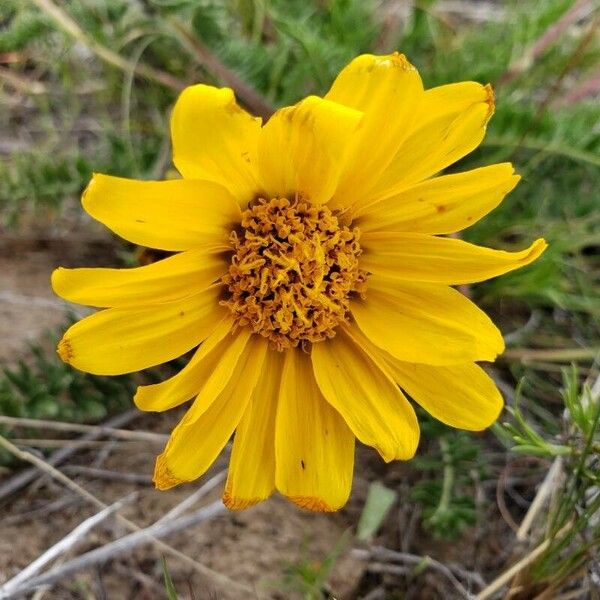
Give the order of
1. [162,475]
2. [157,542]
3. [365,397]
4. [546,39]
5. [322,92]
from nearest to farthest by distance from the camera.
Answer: [162,475]
[365,397]
[157,542]
[322,92]
[546,39]

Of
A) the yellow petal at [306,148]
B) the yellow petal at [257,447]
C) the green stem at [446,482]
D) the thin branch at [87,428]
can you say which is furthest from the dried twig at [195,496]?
the yellow petal at [306,148]

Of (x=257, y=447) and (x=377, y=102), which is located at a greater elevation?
(x=377, y=102)

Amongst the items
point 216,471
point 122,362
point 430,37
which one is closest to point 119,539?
point 216,471

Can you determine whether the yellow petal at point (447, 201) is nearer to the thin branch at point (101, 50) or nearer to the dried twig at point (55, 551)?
the dried twig at point (55, 551)

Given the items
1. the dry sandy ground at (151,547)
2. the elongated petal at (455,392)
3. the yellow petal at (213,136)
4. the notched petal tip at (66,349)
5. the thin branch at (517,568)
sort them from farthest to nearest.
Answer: the dry sandy ground at (151,547)
the thin branch at (517,568)
the elongated petal at (455,392)
the notched petal tip at (66,349)
the yellow petal at (213,136)

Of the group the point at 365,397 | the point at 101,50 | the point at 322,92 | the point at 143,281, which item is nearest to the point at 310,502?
the point at 365,397

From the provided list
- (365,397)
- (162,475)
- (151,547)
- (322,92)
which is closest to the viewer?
(162,475)

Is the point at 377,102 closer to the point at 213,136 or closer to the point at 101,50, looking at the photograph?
the point at 213,136

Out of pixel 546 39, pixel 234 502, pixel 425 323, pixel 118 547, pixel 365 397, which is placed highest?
pixel 546 39
